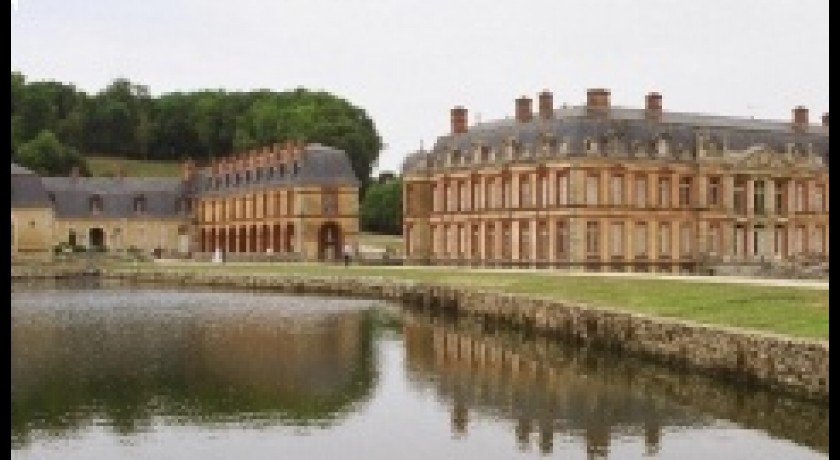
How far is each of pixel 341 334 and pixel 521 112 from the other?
27.9 m

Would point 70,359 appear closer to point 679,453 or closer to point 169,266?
Answer: point 679,453

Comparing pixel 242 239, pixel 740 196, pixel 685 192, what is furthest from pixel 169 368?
pixel 242 239

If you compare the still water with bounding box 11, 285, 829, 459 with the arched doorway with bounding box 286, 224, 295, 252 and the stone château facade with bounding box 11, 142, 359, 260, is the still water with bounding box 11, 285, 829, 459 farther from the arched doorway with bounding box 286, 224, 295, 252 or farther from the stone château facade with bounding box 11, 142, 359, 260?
the arched doorway with bounding box 286, 224, 295, 252

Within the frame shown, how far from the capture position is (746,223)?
52906 millimetres

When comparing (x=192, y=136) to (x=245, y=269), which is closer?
(x=245, y=269)

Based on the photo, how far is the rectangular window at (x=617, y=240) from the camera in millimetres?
50000

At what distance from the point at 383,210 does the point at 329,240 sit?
21831 millimetres

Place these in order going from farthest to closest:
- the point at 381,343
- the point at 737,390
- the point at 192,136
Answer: the point at 192,136 < the point at 381,343 < the point at 737,390

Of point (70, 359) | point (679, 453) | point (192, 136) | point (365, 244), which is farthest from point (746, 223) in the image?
point (192, 136)

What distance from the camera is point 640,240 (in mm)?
50688

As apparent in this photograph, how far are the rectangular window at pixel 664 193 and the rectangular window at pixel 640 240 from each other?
4.81 feet

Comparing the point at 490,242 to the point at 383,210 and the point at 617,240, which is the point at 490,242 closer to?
the point at 617,240

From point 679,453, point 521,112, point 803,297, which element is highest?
point 521,112

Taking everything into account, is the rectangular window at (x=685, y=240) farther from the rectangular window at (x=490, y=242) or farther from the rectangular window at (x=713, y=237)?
the rectangular window at (x=490, y=242)
